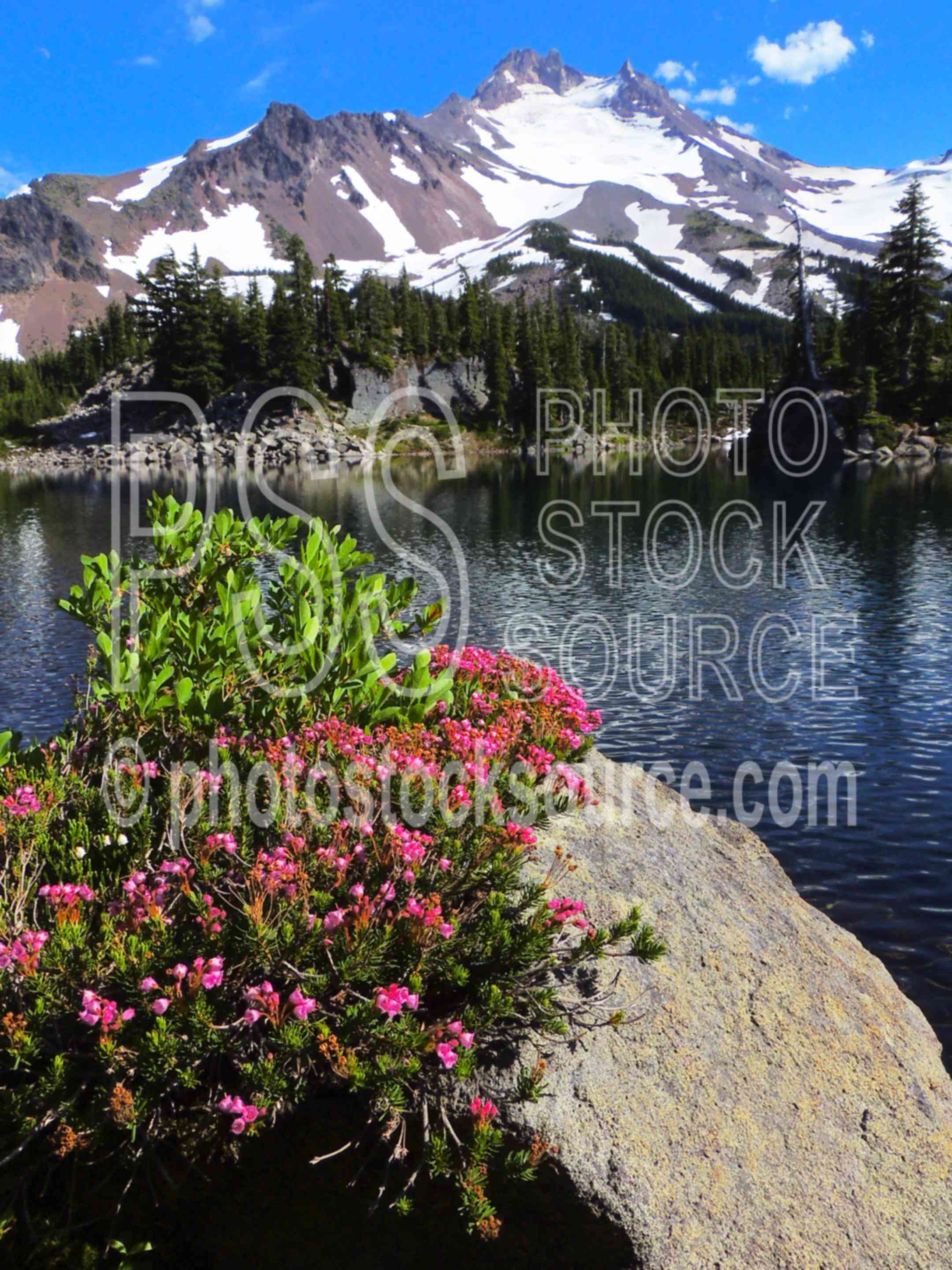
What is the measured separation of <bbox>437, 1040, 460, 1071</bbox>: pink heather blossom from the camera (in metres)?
5.15

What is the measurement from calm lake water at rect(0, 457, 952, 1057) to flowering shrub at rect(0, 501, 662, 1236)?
7.01 meters

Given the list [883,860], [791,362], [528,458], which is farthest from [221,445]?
[883,860]

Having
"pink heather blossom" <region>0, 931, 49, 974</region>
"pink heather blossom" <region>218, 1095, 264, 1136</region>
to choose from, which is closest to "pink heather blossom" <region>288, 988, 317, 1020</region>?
"pink heather blossom" <region>218, 1095, 264, 1136</region>

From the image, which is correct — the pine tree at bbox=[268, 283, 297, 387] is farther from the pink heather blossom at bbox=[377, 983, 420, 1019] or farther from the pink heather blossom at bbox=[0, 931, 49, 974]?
the pink heather blossom at bbox=[377, 983, 420, 1019]

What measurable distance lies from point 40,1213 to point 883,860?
1311 cm

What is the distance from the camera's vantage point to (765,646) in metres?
27.7

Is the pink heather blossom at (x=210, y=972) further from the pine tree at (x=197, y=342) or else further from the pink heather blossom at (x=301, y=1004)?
the pine tree at (x=197, y=342)

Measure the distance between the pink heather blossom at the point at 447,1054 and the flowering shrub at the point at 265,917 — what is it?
0.02 m

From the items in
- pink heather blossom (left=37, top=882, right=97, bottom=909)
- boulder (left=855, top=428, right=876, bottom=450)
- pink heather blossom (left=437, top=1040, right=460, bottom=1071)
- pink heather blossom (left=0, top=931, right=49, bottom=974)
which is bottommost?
pink heather blossom (left=437, top=1040, right=460, bottom=1071)

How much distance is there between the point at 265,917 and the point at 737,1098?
3.64 meters

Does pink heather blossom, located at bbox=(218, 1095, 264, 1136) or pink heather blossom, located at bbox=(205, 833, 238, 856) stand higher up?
pink heather blossom, located at bbox=(205, 833, 238, 856)

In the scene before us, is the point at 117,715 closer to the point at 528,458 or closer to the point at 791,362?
the point at 791,362

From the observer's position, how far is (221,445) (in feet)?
462

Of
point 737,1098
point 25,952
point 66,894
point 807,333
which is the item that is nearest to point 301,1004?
point 25,952
